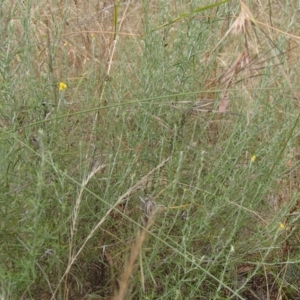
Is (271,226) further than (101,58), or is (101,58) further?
(101,58)

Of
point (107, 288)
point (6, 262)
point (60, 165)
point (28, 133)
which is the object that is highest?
point (28, 133)

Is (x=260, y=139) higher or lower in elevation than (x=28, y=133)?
lower

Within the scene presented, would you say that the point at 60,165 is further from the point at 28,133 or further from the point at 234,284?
the point at 234,284

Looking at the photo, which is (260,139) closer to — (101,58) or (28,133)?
(101,58)

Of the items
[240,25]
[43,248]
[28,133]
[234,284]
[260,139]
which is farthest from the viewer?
[260,139]

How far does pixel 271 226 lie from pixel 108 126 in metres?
0.62

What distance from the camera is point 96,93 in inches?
82.8

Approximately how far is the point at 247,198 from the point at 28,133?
0.70 metres

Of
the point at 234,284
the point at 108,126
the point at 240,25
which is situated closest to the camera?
the point at 240,25

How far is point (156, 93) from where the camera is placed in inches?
75.9

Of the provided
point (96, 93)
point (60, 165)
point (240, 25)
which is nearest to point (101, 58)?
point (96, 93)

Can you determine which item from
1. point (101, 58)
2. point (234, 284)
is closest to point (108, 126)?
point (101, 58)

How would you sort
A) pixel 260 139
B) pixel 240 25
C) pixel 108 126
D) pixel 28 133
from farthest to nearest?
1. pixel 260 139
2. pixel 108 126
3. pixel 28 133
4. pixel 240 25

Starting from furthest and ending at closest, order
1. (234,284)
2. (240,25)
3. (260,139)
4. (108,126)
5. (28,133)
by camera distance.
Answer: (260,139), (108,126), (234,284), (28,133), (240,25)
